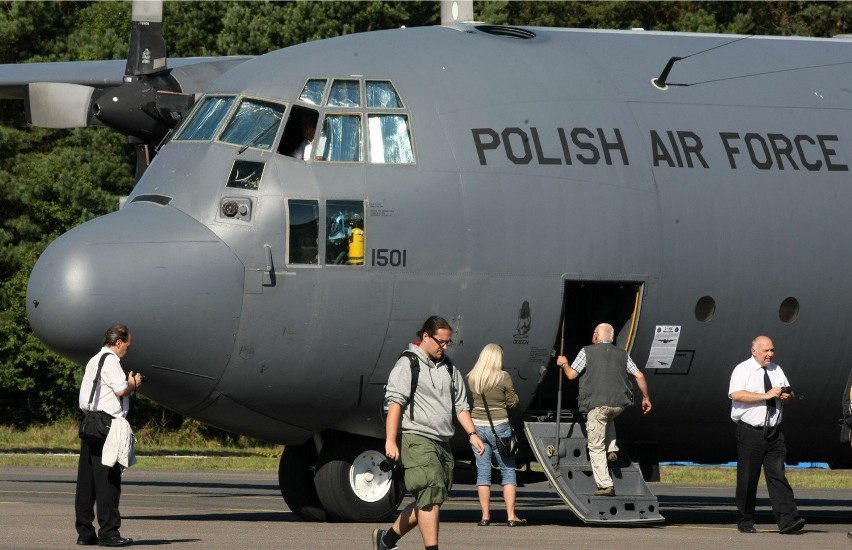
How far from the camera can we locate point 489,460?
1614 centimetres

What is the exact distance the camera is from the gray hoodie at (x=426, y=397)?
12.0 meters

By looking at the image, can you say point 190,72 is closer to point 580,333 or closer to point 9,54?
point 580,333

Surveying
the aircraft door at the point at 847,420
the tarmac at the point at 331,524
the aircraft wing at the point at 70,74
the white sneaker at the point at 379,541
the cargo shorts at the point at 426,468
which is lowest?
the tarmac at the point at 331,524

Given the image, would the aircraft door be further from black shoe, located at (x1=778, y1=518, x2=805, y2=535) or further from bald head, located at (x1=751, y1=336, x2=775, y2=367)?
black shoe, located at (x1=778, y1=518, x2=805, y2=535)

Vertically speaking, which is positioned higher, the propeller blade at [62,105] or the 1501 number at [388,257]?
the propeller blade at [62,105]

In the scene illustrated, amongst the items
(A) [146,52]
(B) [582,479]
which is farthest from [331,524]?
(A) [146,52]

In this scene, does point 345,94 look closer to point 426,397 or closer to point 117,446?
point 117,446

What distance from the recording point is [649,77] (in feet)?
54.9

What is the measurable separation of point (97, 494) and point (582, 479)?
472cm

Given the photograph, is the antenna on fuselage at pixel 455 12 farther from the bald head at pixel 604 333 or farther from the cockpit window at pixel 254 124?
the bald head at pixel 604 333

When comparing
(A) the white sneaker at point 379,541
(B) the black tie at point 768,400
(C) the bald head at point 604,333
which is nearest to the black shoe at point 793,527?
(B) the black tie at point 768,400

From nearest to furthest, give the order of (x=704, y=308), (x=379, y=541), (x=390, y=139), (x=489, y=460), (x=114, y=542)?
(x=379, y=541), (x=114, y=542), (x=390, y=139), (x=489, y=460), (x=704, y=308)

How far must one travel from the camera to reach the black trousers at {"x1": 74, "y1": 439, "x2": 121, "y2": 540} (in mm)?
13648

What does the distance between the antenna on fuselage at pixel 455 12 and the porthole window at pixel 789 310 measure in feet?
15.3
